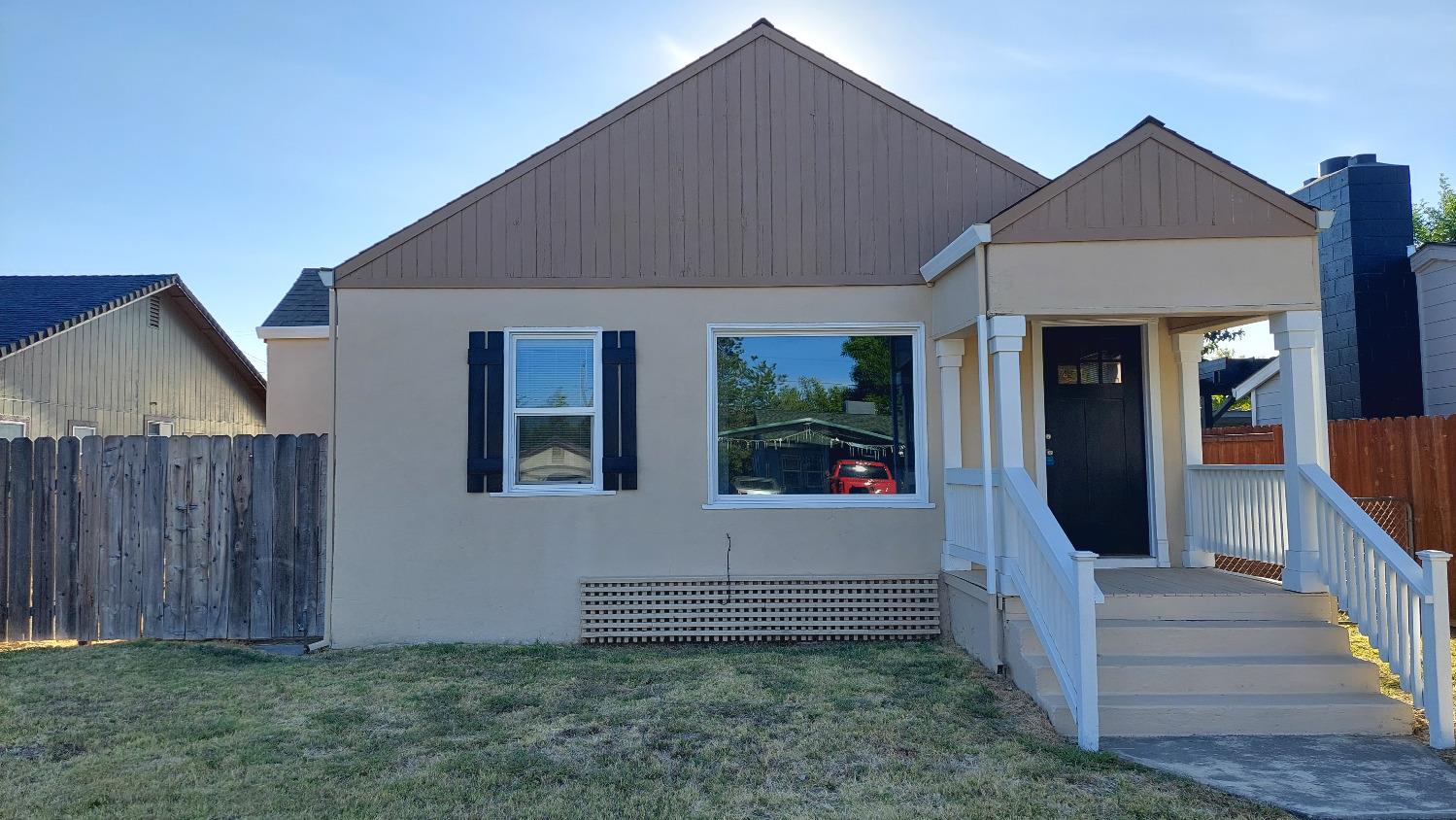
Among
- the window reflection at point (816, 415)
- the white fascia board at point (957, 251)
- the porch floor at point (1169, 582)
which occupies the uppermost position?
the white fascia board at point (957, 251)

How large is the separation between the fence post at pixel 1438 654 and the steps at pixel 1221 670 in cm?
26

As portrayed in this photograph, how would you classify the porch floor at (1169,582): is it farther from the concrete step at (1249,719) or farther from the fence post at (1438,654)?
the fence post at (1438,654)

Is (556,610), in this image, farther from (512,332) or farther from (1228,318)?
(1228,318)

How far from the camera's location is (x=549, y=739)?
179 inches

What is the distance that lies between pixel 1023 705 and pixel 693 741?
77.5 inches

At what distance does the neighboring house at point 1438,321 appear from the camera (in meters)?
9.23

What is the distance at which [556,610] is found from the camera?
6996 mm

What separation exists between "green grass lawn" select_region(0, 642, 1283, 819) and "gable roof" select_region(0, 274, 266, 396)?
5.96 m

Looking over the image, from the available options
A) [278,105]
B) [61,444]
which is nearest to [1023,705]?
[61,444]

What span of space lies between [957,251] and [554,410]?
3333 millimetres

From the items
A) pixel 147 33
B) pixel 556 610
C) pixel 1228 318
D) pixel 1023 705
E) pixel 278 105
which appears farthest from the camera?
pixel 278 105

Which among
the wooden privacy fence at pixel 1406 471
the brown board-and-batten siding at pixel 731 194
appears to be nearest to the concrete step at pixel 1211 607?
the wooden privacy fence at pixel 1406 471

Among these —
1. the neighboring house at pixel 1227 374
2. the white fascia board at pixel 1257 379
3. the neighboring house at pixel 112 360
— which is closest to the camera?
the neighboring house at pixel 112 360

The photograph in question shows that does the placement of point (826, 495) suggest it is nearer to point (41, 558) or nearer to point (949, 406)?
point (949, 406)
